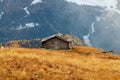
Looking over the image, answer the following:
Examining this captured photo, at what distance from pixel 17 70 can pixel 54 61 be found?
194 inches

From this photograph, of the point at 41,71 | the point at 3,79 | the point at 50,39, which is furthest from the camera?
the point at 50,39

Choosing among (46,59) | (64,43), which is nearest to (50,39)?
(64,43)

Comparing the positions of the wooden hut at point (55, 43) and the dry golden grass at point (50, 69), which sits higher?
the wooden hut at point (55, 43)

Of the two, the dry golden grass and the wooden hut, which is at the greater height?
the wooden hut

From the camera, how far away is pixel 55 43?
17600 centimetres

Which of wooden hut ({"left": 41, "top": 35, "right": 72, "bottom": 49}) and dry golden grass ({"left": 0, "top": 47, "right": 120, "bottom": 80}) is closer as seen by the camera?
dry golden grass ({"left": 0, "top": 47, "right": 120, "bottom": 80})

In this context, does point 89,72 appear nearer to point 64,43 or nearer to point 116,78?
point 116,78

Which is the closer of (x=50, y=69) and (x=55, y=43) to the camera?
(x=50, y=69)

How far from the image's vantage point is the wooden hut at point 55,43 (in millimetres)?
175500

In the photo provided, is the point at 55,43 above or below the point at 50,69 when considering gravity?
above

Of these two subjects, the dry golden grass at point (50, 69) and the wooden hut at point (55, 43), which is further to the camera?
the wooden hut at point (55, 43)

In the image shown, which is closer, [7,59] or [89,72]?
[89,72]

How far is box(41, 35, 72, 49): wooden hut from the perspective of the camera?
576 ft

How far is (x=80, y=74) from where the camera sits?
31.1 metres
